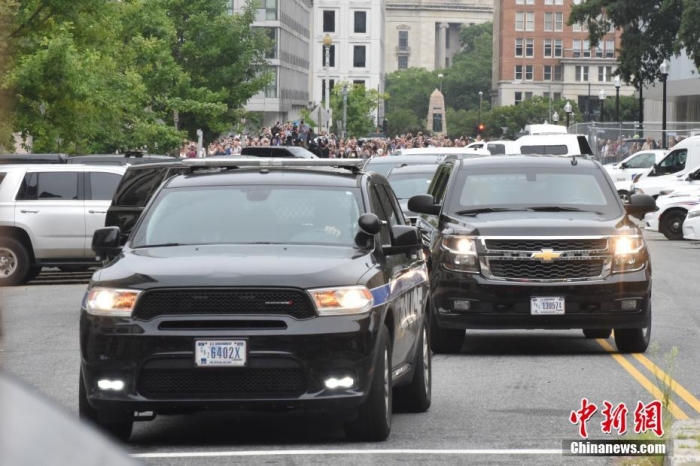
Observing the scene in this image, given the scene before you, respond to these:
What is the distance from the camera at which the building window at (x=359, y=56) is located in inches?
7623

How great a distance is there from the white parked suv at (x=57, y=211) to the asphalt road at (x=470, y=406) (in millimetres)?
6319

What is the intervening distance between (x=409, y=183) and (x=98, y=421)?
14.4 metres

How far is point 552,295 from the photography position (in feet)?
44.7

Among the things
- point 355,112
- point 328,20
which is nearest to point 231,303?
point 355,112

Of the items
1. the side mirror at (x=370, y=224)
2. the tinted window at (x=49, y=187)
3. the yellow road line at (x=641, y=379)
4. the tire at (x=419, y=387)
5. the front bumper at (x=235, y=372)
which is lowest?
the yellow road line at (x=641, y=379)

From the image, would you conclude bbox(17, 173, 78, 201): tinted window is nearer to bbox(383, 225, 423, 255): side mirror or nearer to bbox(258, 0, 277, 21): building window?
bbox(383, 225, 423, 255): side mirror

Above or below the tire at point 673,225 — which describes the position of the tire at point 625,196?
above

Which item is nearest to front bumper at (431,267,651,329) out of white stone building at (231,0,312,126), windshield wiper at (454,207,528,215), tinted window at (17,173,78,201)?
windshield wiper at (454,207,528,215)

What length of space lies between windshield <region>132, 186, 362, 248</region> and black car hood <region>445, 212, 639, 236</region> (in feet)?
14.5

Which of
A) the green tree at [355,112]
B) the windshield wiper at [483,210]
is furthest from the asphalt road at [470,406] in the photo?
the green tree at [355,112]

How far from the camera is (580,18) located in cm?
7381

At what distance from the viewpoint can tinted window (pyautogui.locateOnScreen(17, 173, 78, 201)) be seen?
80.8 ft

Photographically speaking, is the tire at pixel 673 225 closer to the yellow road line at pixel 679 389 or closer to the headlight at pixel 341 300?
the yellow road line at pixel 679 389

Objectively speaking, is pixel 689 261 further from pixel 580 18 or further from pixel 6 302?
pixel 580 18
